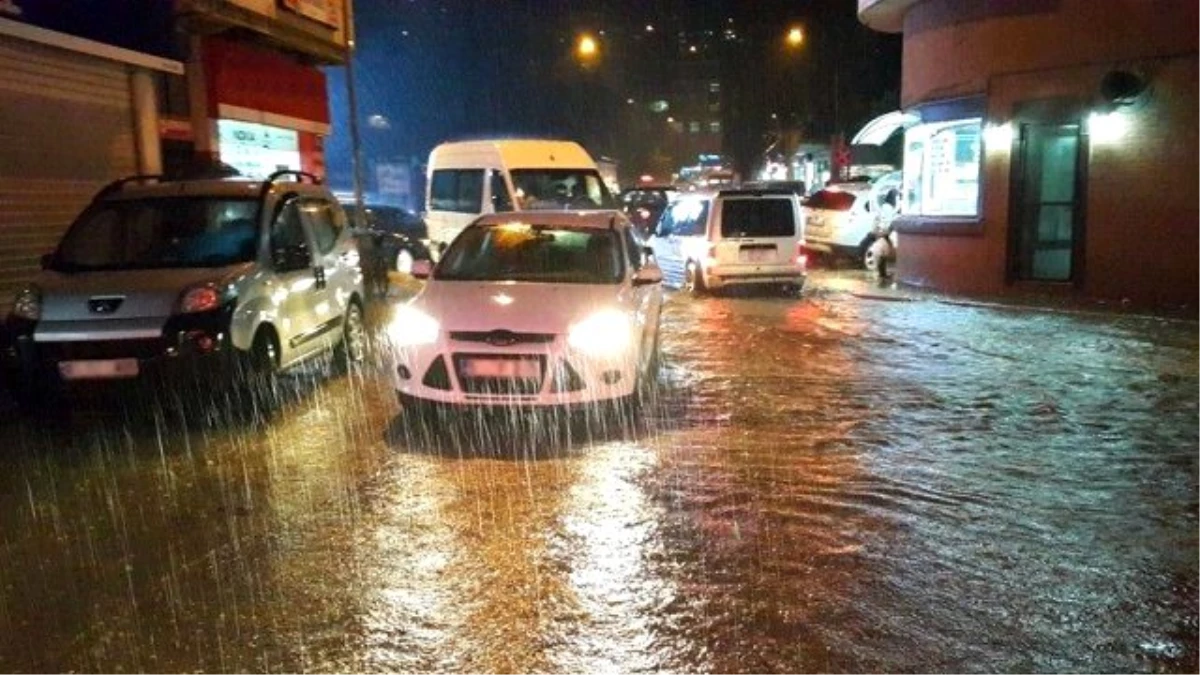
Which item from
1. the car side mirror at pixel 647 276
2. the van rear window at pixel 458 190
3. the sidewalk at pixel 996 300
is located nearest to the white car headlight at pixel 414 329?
the car side mirror at pixel 647 276

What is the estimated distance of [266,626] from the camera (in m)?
4.54

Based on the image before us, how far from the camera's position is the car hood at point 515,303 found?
24.4ft

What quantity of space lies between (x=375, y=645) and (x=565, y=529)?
5.26 ft

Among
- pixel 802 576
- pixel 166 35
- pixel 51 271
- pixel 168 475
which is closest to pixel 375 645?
pixel 802 576

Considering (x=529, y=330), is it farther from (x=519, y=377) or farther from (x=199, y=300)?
(x=199, y=300)

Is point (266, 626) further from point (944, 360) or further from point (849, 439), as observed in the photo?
point (944, 360)

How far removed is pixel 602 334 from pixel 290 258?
3040 mm

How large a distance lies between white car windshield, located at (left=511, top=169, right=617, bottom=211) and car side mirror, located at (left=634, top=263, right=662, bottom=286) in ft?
26.9

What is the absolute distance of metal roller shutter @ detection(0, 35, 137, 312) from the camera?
37.3ft

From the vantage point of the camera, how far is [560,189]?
1755cm

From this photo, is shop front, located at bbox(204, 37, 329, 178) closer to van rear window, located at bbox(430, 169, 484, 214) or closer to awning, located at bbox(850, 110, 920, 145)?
van rear window, located at bbox(430, 169, 484, 214)

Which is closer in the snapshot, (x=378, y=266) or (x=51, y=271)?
(x=51, y=271)

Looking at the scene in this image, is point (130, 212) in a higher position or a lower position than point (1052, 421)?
higher

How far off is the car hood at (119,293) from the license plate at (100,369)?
1.10 feet
